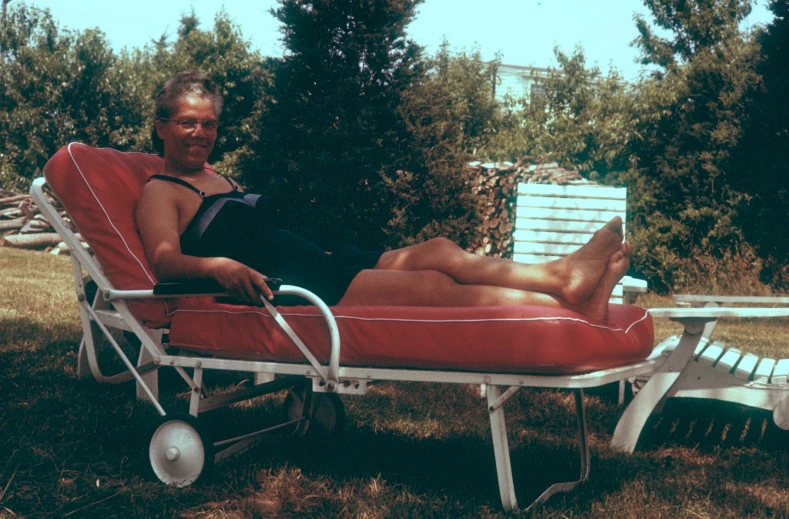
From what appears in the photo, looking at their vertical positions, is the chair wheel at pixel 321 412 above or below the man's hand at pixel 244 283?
below

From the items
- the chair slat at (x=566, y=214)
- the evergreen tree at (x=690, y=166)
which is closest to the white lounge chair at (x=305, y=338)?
the chair slat at (x=566, y=214)

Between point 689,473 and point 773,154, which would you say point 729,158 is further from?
point 689,473

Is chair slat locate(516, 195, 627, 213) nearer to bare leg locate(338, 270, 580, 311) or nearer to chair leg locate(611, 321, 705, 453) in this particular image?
chair leg locate(611, 321, 705, 453)

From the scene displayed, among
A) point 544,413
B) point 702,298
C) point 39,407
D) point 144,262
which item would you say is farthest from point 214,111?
point 702,298

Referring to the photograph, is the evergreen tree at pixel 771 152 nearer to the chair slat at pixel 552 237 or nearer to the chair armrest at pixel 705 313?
the chair slat at pixel 552 237

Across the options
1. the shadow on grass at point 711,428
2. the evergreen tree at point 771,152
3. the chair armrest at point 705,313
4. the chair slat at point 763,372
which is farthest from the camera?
the evergreen tree at point 771,152

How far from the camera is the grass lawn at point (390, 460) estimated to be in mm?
2801

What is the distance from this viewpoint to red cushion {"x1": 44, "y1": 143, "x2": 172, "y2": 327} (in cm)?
313

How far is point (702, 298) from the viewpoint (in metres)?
4.64

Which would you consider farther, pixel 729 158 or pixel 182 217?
pixel 729 158

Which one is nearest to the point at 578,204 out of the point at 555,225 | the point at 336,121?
the point at 555,225

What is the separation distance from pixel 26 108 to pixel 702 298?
16.0m

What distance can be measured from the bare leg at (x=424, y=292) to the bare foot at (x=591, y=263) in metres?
0.07

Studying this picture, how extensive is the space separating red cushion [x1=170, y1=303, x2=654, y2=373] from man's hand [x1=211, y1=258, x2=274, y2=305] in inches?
4.8
